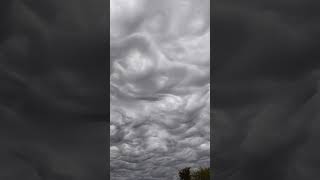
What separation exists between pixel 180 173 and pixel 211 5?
1378cm

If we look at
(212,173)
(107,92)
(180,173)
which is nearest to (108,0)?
(107,92)

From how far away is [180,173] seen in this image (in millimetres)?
23484

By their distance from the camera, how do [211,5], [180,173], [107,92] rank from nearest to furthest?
[107,92], [211,5], [180,173]

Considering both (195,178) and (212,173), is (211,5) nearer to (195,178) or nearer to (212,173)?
(212,173)

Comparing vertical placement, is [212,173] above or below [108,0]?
below

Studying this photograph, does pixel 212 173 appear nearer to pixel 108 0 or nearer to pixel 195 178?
pixel 108 0

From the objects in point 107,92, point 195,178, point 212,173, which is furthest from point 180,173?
point 107,92

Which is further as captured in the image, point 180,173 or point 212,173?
point 180,173

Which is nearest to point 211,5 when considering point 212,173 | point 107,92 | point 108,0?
point 108,0

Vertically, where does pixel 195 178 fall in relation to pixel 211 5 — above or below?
below

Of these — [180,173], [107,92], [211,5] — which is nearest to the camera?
[107,92]

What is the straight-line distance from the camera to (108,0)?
1180 cm

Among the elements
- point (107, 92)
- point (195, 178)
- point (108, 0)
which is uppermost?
point (108, 0)

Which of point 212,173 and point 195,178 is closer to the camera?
point 212,173
